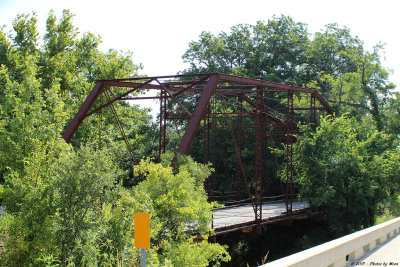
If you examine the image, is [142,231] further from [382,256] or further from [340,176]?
[340,176]

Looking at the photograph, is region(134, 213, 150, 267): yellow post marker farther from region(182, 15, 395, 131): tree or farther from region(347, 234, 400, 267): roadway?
region(182, 15, 395, 131): tree

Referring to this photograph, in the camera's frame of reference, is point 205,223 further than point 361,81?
No

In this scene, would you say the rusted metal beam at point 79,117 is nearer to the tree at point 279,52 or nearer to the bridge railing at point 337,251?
the bridge railing at point 337,251

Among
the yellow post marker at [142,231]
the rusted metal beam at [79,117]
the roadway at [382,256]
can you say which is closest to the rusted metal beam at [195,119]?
the rusted metal beam at [79,117]

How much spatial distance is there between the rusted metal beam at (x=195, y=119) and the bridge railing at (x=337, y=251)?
5558 millimetres

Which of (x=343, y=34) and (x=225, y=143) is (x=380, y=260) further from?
(x=343, y=34)

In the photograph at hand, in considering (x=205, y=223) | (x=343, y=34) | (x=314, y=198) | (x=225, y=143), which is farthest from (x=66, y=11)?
(x=343, y=34)

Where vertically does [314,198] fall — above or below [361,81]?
below

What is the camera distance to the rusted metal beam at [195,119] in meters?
12.9

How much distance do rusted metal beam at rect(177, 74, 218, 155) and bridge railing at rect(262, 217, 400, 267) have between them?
5558 mm

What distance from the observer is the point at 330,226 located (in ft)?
70.3

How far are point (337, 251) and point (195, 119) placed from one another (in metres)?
7.11

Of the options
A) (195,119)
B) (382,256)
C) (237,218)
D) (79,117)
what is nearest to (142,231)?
(382,256)

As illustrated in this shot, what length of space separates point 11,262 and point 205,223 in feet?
15.0
